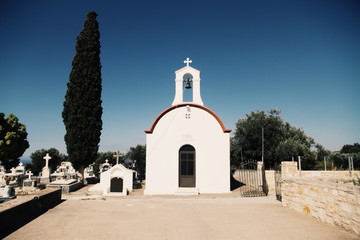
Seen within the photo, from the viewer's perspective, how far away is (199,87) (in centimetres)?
1534

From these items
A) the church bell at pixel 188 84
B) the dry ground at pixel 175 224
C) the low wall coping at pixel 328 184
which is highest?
the church bell at pixel 188 84

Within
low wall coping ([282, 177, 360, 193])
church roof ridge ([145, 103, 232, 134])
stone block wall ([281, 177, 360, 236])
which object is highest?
church roof ridge ([145, 103, 232, 134])

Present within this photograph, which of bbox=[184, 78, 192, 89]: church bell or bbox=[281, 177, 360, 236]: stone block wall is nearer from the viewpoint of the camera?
bbox=[281, 177, 360, 236]: stone block wall

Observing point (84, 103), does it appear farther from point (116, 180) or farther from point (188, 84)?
point (188, 84)

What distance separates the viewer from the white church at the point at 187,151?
14133 millimetres

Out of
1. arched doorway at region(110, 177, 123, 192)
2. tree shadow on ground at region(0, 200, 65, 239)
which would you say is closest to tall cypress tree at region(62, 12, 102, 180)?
arched doorway at region(110, 177, 123, 192)

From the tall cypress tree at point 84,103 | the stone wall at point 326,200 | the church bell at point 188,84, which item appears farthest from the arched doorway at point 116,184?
the stone wall at point 326,200

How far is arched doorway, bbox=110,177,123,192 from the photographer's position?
564 inches

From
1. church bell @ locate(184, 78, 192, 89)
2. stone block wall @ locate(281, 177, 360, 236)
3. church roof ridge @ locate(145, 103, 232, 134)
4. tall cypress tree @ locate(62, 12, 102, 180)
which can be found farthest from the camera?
tall cypress tree @ locate(62, 12, 102, 180)

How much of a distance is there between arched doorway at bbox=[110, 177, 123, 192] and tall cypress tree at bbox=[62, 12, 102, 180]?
4.91 metres

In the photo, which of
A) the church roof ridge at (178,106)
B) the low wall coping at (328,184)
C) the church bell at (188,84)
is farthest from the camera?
the church bell at (188,84)

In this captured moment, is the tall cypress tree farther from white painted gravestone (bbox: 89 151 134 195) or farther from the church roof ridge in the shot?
the church roof ridge

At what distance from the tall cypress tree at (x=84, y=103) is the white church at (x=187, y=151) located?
20.9ft

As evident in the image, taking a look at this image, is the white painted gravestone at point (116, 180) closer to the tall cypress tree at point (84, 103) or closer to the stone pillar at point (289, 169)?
the tall cypress tree at point (84, 103)
